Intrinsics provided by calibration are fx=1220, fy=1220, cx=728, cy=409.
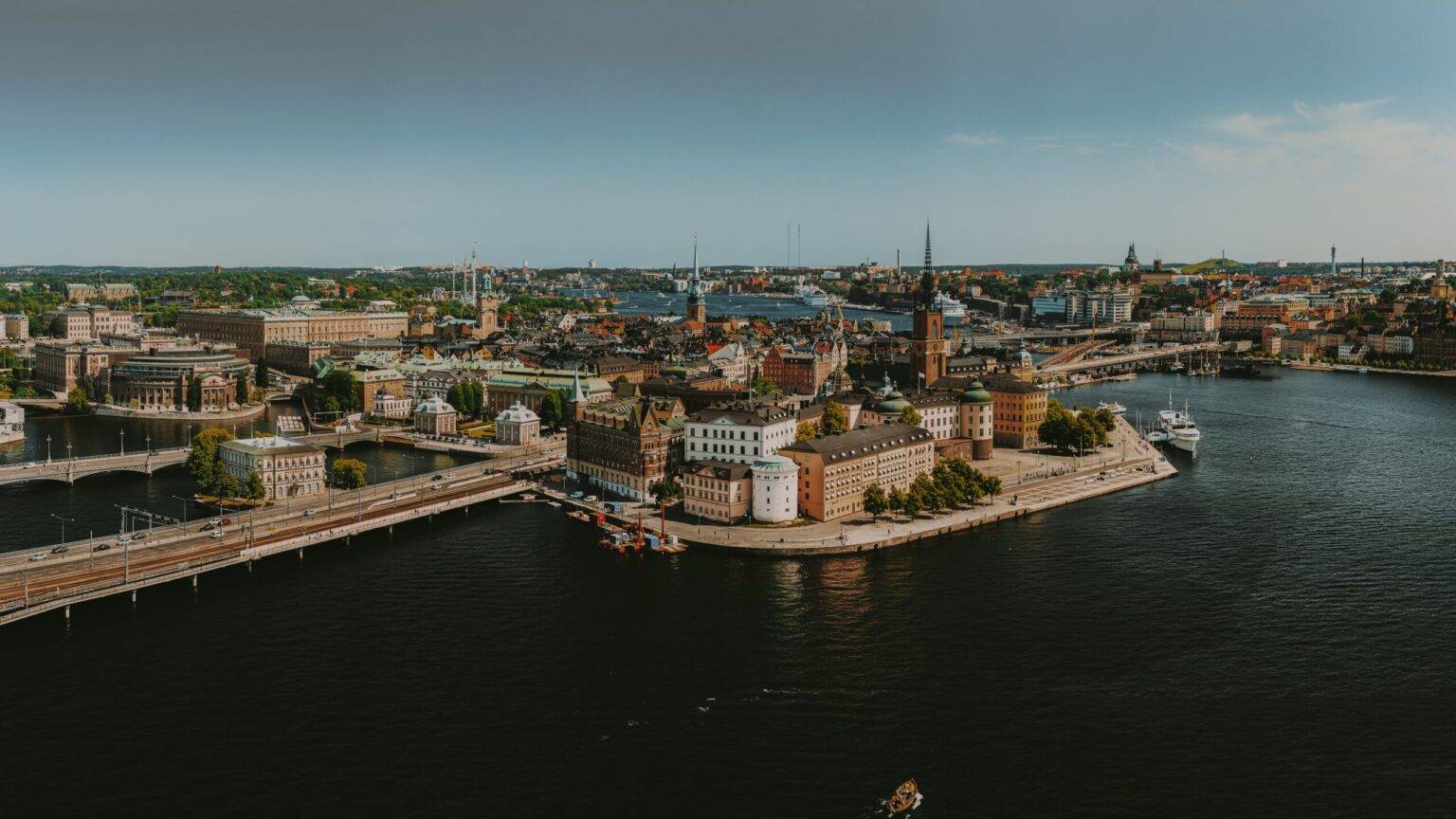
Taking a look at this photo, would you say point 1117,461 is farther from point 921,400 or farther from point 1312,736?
point 1312,736

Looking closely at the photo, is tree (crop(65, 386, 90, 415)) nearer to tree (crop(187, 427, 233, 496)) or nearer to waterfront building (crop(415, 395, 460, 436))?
waterfront building (crop(415, 395, 460, 436))

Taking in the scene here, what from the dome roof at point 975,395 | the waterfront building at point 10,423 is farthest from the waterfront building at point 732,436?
the waterfront building at point 10,423

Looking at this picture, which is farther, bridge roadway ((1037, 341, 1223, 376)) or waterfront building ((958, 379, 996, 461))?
bridge roadway ((1037, 341, 1223, 376))

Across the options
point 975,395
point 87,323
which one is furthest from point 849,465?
point 87,323

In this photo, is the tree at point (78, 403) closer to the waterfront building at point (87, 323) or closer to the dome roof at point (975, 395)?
the waterfront building at point (87, 323)

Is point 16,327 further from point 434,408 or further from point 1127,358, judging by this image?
point 1127,358

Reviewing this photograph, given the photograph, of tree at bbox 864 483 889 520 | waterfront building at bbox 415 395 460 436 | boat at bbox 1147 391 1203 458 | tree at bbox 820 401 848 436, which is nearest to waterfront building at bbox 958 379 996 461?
tree at bbox 820 401 848 436
